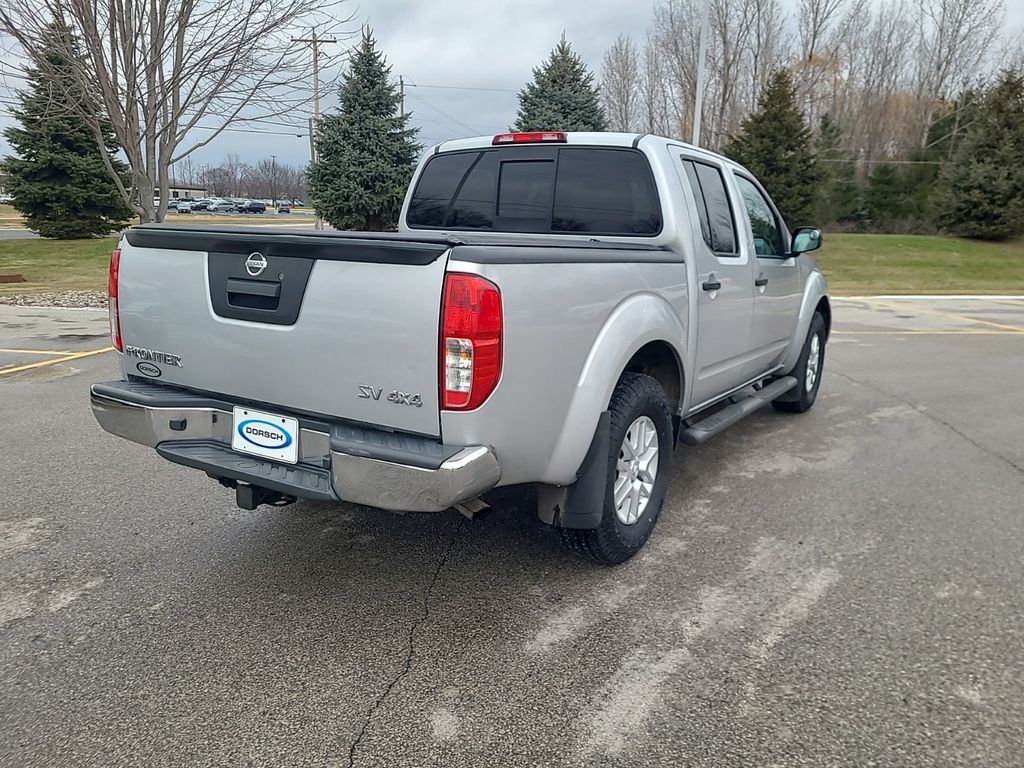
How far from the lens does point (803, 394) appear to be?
6.44 meters

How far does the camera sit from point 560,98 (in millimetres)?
28438

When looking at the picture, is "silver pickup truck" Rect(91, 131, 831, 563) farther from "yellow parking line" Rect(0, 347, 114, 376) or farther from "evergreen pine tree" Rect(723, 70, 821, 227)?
"evergreen pine tree" Rect(723, 70, 821, 227)

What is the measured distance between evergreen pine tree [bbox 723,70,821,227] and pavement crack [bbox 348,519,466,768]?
78.9ft

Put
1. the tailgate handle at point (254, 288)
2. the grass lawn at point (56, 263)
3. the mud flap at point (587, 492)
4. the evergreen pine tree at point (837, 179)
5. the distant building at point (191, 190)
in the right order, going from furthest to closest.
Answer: the distant building at point (191, 190) < the evergreen pine tree at point (837, 179) < the grass lawn at point (56, 263) < the mud flap at point (587, 492) < the tailgate handle at point (254, 288)

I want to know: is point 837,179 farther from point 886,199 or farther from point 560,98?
point 560,98

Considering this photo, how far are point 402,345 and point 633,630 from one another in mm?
1424

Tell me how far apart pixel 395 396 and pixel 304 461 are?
503 millimetres

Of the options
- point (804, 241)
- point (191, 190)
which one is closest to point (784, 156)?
point (804, 241)

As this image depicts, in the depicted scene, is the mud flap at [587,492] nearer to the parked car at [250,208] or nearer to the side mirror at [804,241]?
the side mirror at [804,241]

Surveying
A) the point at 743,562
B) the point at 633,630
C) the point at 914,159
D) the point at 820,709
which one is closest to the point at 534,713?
the point at 633,630

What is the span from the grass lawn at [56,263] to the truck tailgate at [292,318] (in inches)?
513

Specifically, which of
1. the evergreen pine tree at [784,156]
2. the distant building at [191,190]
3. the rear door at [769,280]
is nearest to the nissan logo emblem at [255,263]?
the rear door at [769,280]

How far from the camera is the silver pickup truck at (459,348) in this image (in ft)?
8.63

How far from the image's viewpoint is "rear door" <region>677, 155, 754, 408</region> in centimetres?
416
